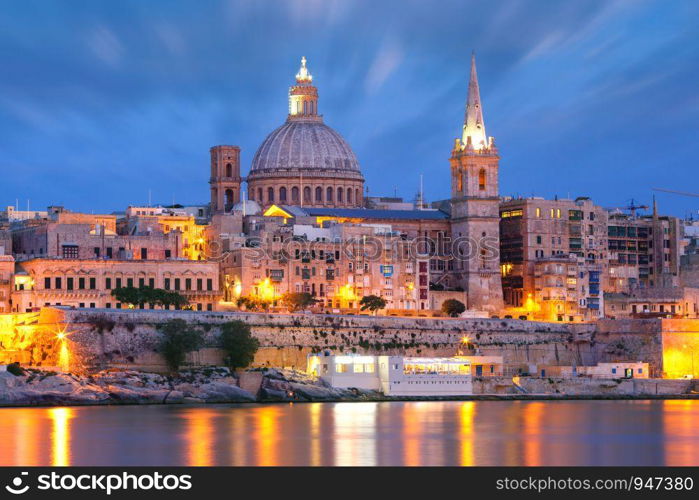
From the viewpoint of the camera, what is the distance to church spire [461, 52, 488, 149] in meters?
93.0

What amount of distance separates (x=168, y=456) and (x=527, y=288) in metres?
46.0

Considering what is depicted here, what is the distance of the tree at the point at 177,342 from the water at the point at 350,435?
5.12 metres

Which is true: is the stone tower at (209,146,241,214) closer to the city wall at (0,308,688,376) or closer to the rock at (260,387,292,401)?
the city wall at (0,308,688,376)

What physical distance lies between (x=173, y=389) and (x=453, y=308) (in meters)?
20.9

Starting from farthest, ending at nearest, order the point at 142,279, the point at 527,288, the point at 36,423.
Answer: the point at 527,288 < the point at 142,279 < the point at 36,423

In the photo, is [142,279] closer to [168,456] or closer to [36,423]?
[36,423]

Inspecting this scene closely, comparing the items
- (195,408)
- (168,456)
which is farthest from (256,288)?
(168,456)

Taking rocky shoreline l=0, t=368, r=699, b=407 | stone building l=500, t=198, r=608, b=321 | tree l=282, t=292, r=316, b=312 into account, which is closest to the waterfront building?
rocky shoreline l=0, t=368, r=699, b=407

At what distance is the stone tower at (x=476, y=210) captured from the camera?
9038 centimetres

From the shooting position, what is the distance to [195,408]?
217 feet

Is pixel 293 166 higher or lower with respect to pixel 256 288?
higher

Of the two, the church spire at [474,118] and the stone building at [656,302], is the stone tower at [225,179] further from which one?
the stone building at [656,302]
